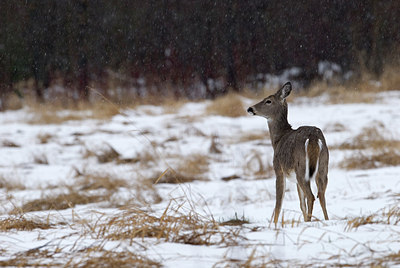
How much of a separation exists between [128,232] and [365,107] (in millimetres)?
10697

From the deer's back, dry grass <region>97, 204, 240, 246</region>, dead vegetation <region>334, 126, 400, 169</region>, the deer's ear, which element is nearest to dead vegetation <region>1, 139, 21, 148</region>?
dead vegetation <region>334, 126, 400, 169</region>

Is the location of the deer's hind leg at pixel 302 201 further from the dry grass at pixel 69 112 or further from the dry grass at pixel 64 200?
the dry grass at pixel 69 112

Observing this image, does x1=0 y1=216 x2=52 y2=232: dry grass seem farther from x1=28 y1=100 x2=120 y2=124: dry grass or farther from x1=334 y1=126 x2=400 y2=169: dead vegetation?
x1=28 y1=100 x2=120 y2=124: dry grass

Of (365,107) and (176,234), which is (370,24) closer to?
(365,107)

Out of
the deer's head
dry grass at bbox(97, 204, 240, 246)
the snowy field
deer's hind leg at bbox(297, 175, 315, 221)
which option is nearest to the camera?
the snowy field

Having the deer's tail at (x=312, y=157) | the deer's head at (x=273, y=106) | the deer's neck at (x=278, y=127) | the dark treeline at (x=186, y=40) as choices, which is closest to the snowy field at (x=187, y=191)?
the deer's tail at (x=312, y=157)

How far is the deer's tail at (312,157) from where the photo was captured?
3893 millimetres

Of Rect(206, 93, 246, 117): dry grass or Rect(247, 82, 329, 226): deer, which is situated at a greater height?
Rect(247, 82, 329, 226): deer

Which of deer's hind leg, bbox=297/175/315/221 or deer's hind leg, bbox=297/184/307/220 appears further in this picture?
deer's hind leg, bbox=297/184/307/220

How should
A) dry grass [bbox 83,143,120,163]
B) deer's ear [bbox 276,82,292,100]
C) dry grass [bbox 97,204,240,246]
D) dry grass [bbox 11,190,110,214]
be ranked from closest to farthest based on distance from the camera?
dry grass [bbox 97,204,240,246], deer's ear [bbox 276,82,292,100], dry grass [bbox 11,190,110,214], dry grass [bbox 83,143,120,163]

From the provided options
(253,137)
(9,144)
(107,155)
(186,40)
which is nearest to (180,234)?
(107,155)

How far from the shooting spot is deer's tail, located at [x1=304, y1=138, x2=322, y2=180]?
389 cm

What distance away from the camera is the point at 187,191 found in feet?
23.0

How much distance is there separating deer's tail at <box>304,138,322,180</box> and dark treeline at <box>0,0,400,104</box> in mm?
12237
